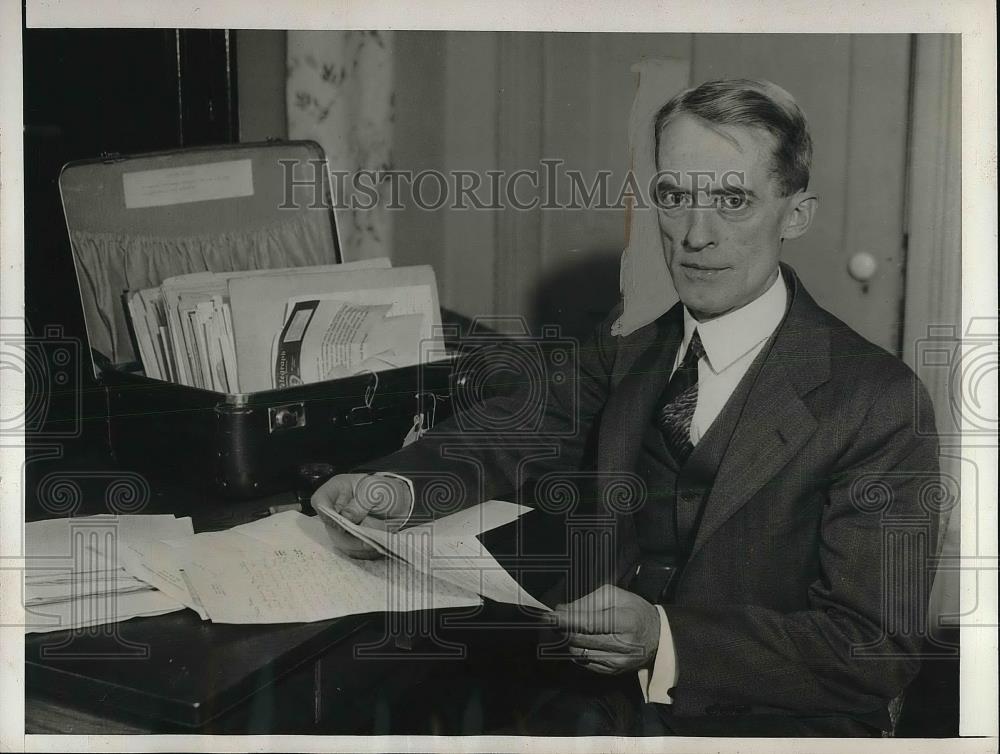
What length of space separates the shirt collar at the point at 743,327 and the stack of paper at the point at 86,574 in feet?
2.20

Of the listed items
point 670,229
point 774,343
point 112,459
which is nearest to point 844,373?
point 774,343

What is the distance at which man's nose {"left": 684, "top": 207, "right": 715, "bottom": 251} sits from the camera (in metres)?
1.15

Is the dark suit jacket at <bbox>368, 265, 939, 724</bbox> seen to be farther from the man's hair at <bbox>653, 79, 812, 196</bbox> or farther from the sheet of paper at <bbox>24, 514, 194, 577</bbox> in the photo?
the sheet of paper at <bbox>24, 514, 194, 577</bbox>

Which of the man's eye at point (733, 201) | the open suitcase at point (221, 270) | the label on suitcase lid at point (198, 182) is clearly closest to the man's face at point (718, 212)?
the man's eye at point (733, 201)

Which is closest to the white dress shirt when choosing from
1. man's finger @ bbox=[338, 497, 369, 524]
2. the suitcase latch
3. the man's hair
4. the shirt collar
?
the shirt collar

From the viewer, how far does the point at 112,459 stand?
1263 millimetres

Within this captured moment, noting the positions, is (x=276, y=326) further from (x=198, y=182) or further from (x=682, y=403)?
(x=682, y=403)

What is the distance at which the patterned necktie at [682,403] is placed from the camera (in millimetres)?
1163

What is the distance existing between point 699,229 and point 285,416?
553 mm

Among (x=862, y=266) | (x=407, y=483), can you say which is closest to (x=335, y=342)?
(x=407, y=483)

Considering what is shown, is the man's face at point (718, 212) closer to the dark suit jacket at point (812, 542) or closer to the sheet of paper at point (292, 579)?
the dark suit jacket at point (812, 542)

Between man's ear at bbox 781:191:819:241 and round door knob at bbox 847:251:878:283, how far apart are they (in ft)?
0.24

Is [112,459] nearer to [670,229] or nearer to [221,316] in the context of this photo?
[221,316]

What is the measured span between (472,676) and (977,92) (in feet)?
3.08
